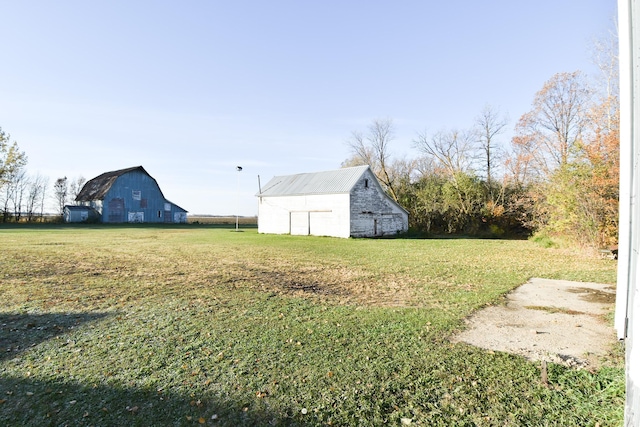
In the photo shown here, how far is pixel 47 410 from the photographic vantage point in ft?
10.2

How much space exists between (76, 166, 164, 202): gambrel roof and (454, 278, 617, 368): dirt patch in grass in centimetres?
5191

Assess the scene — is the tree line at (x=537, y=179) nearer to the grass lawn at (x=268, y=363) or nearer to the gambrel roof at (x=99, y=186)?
the grass lawn at (x=268, y=363)

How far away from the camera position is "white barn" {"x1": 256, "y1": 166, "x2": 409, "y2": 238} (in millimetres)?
26564

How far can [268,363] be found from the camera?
4012mm

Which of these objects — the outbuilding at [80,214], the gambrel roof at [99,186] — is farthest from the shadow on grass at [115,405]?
the outbuilding at [80,214]

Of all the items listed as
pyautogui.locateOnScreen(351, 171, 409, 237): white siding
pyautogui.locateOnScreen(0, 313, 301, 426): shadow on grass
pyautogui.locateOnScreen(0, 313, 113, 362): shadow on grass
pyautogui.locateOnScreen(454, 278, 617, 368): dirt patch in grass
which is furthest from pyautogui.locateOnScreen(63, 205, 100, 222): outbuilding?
pyautogui.locateOnScreen(454, 278, 617, 368): dirt patch in grass

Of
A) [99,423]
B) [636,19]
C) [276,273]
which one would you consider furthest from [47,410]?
[276,273]

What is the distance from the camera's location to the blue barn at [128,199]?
4706cm

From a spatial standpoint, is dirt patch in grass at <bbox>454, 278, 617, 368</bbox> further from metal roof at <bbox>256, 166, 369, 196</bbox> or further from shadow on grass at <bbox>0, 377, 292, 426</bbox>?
metal roof at <bbox>256, 166, 369, 196</bbox>

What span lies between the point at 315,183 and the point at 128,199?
33364 millimetres

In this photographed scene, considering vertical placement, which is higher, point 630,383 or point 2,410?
point 630,383

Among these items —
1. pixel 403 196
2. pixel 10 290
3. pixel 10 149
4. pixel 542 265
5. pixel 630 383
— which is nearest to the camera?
pixel 630 383

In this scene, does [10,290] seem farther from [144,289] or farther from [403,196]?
[403,196]

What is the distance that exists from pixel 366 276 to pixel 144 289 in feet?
19.3
